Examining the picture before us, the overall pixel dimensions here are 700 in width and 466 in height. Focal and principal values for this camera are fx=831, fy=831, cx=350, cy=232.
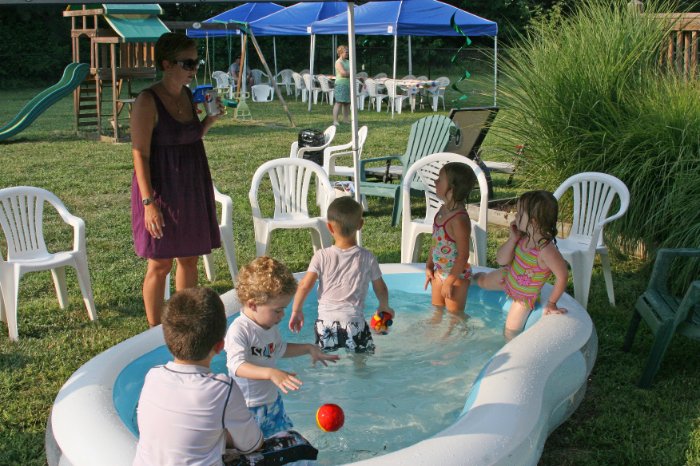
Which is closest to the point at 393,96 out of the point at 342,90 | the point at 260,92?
the point at 342,90

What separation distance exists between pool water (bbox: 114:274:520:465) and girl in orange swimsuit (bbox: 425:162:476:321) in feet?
0.71

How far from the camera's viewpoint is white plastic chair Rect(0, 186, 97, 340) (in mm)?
5285

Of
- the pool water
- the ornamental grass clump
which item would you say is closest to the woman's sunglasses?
the pool water

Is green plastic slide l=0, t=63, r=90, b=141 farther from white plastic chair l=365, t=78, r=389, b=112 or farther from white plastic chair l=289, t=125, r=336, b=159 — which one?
white plastic chair l=365, t=78, r=389, b=112

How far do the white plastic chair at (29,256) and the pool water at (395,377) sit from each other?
134cm

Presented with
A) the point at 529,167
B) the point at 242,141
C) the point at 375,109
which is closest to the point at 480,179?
the point at 529,167

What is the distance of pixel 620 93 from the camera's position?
723cm

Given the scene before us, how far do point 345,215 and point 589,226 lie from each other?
2673 millimetres

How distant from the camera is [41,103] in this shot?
1461 cm

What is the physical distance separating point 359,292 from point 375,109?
1662 centimetres

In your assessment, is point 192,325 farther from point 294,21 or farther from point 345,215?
point 294,21

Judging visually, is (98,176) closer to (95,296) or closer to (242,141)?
(242,141)

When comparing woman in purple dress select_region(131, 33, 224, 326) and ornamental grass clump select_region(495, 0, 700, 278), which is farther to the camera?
ornamental grass clump select_region(495, 0, 700, 278)

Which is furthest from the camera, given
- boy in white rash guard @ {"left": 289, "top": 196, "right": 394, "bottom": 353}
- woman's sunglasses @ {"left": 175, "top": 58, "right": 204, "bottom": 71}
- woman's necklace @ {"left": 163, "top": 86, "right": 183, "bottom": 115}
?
woman's necklace @ {"left": 163, "top": 86, "right": 183, "bottom": 115}
